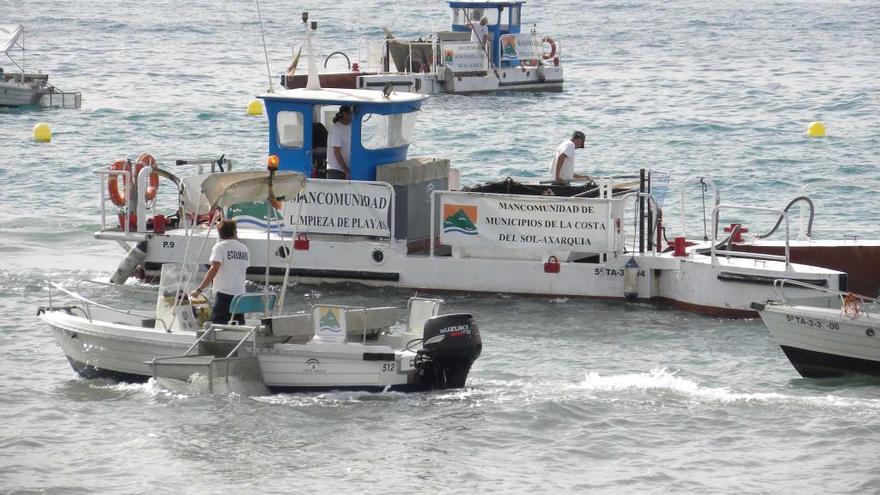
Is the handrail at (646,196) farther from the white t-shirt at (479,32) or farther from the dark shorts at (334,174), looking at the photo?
the white t-shirt at (479,32)

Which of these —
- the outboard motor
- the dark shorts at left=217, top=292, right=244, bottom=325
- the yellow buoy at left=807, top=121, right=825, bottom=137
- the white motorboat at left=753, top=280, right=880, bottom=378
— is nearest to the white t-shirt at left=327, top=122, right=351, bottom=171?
the dark shorts at left=217, top=292, right=244, bottom=325

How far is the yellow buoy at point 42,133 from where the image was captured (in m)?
38.7

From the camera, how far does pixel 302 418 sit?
1526 cm

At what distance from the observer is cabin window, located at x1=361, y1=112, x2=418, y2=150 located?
69.1 feet

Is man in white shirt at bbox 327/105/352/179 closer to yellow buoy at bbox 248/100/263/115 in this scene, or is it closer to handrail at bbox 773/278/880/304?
handrail at bbox 773/278/880/304

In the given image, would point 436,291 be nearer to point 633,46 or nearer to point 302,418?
point 302,418

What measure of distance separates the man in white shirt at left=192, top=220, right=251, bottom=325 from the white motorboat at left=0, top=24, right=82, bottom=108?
29062 millimetres

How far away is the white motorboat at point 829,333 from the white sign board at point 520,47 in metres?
31.8

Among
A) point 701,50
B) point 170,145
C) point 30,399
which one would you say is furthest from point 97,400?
point 701,50

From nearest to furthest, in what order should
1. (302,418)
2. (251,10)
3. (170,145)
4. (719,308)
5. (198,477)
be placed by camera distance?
(198,477) → (302,418) → (719,308) → (170,145) → (251,10)

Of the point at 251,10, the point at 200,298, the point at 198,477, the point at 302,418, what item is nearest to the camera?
the point at 198,477

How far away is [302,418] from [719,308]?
262 inches

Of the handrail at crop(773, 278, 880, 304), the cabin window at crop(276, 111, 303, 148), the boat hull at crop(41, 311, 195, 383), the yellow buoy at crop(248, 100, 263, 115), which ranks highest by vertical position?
the yellow buoy at crop(248, 100, 263, 115)

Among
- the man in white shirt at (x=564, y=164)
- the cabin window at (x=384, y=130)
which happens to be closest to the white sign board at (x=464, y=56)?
the man in white shirt at (x=564, y=164)
